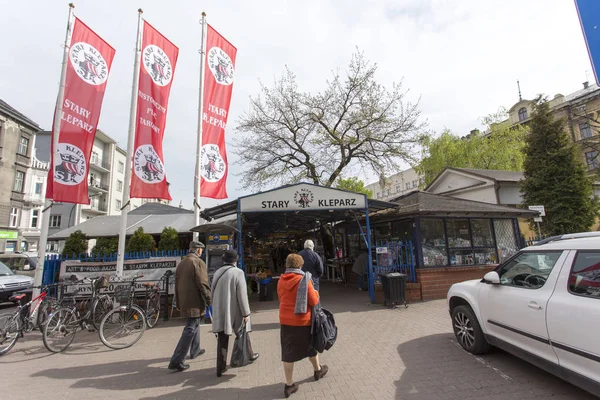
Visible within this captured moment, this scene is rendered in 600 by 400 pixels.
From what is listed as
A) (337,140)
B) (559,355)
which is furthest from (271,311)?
(337,140)

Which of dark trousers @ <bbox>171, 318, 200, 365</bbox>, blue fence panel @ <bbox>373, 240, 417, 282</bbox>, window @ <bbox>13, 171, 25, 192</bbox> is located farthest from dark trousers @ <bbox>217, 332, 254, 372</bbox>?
window @ <bbox>13, 171, 25, 192</bbox>

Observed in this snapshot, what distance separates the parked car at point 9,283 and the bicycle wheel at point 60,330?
588 cm

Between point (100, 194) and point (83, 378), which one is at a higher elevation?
point (100, 194)

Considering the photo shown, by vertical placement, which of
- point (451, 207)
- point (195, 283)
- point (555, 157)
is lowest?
point (195, 283)

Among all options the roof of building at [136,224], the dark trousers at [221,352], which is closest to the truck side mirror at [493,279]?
the dark trousers at [221,352]

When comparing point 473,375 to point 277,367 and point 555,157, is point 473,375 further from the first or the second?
point 555,157

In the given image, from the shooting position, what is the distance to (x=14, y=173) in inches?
1095

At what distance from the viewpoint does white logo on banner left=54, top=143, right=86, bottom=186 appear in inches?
287

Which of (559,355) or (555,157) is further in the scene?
Result: (555,157)

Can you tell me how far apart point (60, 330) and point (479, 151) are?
2976 cm

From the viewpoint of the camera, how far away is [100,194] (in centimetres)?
4078

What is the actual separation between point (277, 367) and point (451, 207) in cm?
777

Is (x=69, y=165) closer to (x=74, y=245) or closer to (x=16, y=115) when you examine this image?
(x=74, y=245)

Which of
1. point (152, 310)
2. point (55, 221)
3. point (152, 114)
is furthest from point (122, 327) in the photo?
point (55, 221)
